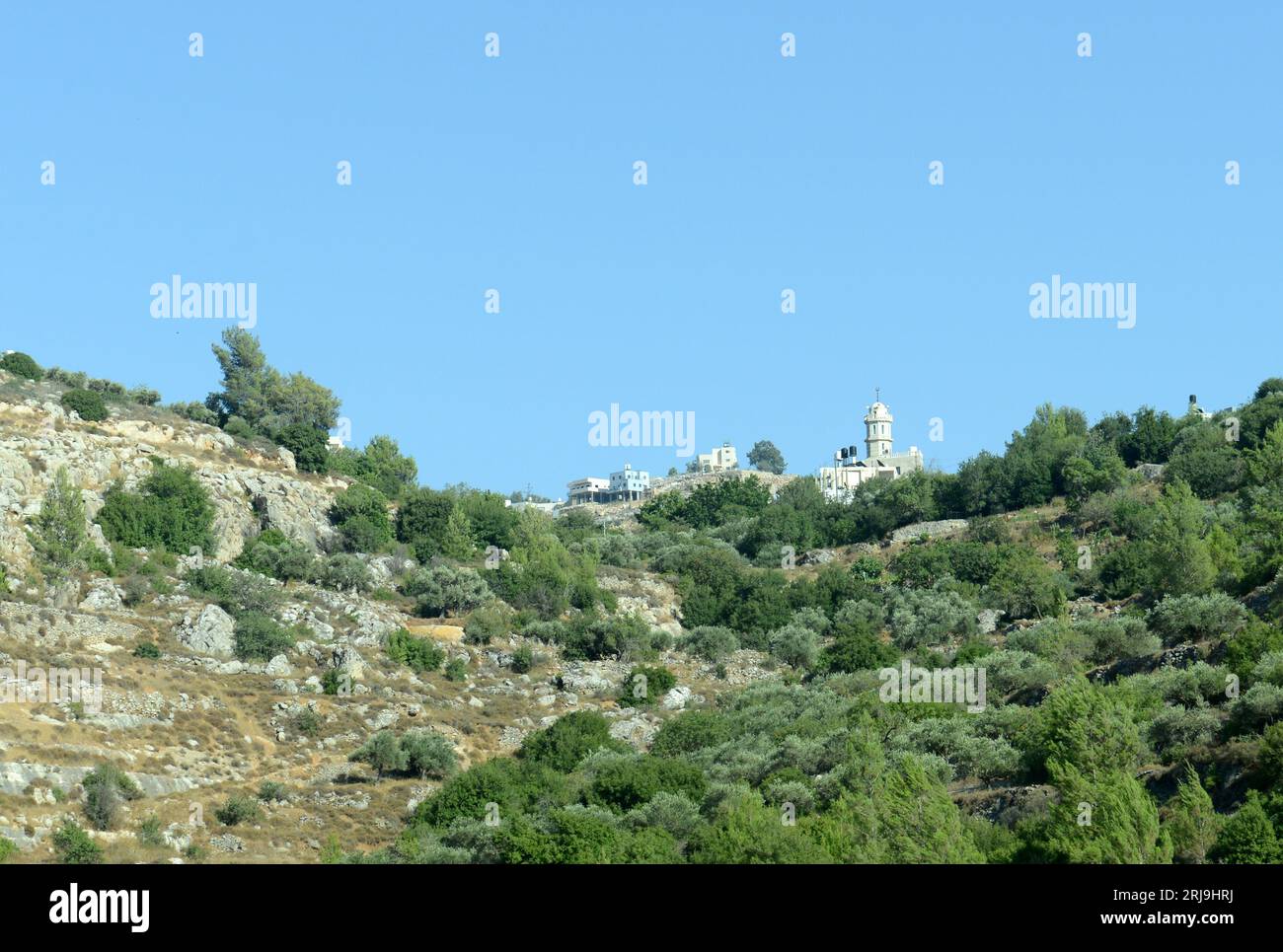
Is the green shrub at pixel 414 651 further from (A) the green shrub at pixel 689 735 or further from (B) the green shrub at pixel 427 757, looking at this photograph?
(A) the green shrub at pixel 689 735

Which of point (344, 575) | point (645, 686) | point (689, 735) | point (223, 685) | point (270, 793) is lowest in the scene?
point (270, 793)

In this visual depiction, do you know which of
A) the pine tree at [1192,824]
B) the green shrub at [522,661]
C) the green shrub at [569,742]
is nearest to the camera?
the pine tree at [1192,824]

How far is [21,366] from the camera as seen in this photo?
10581 cm

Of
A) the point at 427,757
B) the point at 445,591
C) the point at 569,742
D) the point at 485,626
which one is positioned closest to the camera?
the point at 427,757

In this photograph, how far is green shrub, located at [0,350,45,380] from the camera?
105 m

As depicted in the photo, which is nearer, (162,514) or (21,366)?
(162,514)

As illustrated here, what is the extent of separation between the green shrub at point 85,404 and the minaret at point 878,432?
101 m

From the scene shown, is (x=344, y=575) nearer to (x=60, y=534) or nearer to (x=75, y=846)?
(x=60, y=534)

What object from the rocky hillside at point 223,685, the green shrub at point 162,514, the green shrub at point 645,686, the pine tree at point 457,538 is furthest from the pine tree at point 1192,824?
the pine tree at point 457,538

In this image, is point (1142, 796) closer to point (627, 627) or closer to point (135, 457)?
point (627, 627)

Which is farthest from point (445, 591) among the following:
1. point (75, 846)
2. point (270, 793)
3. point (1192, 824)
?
point (1192, 824)

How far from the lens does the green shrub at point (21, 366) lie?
10512cm

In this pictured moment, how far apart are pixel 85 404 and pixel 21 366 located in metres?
10.4
